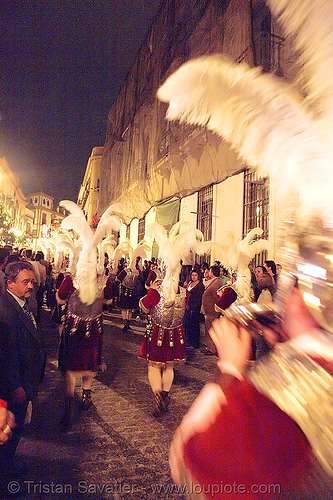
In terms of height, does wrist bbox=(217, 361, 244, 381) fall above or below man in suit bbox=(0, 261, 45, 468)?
above

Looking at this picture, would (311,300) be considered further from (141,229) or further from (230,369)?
(141,229)

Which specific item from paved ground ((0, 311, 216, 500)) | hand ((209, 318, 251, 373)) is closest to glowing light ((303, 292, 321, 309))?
hand ((209, 318, 251, 373))

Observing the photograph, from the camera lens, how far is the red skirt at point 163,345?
4426 millimetres

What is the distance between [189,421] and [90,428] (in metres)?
3.12

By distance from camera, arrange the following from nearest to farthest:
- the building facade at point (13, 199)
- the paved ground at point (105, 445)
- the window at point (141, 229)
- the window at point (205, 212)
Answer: the paved ground at point (105, 445) < the window at point (205, 212) < the window at point (141, 229) < the building facade at point (13, 199)

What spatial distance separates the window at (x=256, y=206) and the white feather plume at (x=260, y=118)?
8892 millimetres

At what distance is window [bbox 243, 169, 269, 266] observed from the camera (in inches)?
416

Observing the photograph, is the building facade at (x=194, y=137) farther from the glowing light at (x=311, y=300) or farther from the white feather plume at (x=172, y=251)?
the glowing light at (x=311, y=300)

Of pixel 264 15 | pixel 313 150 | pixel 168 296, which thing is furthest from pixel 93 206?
pixel 313 150

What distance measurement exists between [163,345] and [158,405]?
741 mm

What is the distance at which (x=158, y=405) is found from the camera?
4.24 m

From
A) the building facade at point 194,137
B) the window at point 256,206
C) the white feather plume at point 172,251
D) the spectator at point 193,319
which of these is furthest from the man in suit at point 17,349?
the window at point 256,206

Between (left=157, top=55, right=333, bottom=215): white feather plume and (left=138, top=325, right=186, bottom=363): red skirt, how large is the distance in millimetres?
3248

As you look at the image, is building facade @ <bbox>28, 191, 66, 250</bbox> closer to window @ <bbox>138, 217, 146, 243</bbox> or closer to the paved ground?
window @ <bbox>138, 217, 146, 243</bbox>
